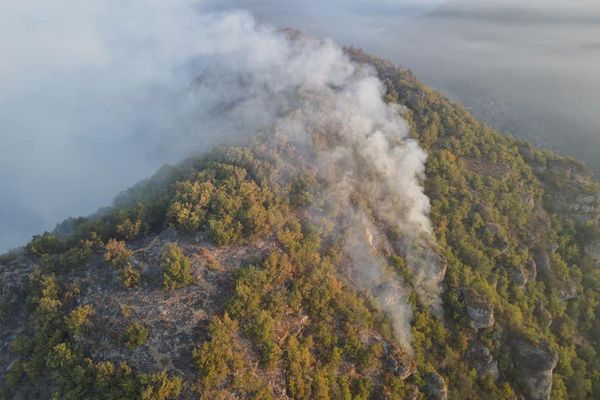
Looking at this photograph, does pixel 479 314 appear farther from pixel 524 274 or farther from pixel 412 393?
pixel 412 393

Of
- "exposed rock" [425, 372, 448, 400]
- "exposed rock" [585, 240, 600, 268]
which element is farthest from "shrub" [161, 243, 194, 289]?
"exposed rock" [585, 240, 600, 268]

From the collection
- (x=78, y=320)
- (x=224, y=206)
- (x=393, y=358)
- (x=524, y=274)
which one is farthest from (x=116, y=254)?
(x=524, y=274)

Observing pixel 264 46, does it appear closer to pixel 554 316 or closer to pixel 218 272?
pixel 218 272

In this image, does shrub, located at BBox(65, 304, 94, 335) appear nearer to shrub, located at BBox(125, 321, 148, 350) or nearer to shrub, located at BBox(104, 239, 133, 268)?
shrub, located at BBox(125, 321, 148, 350)

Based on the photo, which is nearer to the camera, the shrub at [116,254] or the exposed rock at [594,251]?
the shrub at [116,254]

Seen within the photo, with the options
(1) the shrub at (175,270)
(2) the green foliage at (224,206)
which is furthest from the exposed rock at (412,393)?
(1) the shrub at (175,270)

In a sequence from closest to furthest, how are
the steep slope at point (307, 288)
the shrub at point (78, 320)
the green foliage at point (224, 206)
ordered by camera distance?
1. the steep slope at point (307, 288)
2. the shrub at point (78, 320)
3. the green foliage at point (224, 206)

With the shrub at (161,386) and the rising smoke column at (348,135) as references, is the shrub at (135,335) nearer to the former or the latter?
the shrub at (161,386)

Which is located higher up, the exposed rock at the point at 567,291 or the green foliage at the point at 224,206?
the green foliage at the point at 224,206
